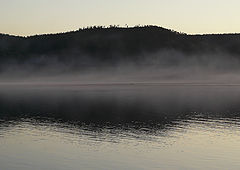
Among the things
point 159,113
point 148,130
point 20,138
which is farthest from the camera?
point 159,113

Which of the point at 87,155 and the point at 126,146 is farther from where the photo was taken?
the point at 126,146

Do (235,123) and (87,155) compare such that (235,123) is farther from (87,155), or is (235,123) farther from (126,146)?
(87,155)

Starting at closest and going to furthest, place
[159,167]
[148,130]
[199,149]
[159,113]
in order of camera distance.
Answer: [159,167] < [199,149] < [148,130] < [159,113]

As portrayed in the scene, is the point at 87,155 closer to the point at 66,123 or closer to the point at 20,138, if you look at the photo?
the point at 20,138

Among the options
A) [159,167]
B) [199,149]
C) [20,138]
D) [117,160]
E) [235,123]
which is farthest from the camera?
[235,123]

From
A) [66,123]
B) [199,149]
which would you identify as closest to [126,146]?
[199,149]

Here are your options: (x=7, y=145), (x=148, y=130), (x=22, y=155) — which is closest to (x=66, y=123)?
(x=148, y=130)

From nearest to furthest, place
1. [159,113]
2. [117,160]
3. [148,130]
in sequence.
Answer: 1. [117,160]
2. [148,130]
3. [159,113]

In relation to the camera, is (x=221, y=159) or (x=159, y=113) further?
(x=159, y=113)

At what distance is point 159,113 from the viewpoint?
11069cm

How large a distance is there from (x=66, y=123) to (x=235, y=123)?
34.1 meters

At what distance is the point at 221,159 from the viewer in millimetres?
48562

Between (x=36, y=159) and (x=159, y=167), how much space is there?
46.5 ft

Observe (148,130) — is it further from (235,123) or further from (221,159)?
(221,159)
